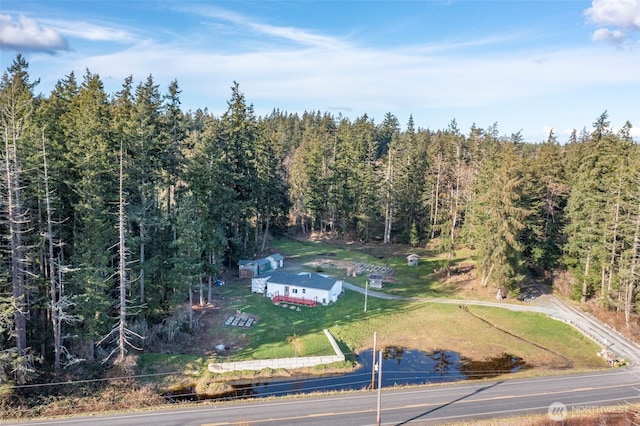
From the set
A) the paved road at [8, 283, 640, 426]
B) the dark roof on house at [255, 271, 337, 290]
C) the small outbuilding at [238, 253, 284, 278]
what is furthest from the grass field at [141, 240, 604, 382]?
the paved road at [8, 283, 640, 426]

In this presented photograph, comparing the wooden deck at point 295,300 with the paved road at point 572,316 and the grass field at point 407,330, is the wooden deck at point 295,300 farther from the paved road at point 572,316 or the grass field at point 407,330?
the paved road at point 572,316

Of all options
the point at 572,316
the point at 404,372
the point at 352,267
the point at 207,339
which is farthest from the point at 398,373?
the point at 352,267

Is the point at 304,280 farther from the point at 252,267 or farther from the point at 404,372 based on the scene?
the point at 404,372

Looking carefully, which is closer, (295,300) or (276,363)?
(276,363)

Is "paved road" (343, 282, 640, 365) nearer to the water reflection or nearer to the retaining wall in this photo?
the water reflection

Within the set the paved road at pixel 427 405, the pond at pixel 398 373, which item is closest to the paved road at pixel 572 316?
the paved road at pixel 427 405

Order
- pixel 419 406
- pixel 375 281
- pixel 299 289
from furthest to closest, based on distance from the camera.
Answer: pixel 375 281, pixel 299 289, pixel 419 406
